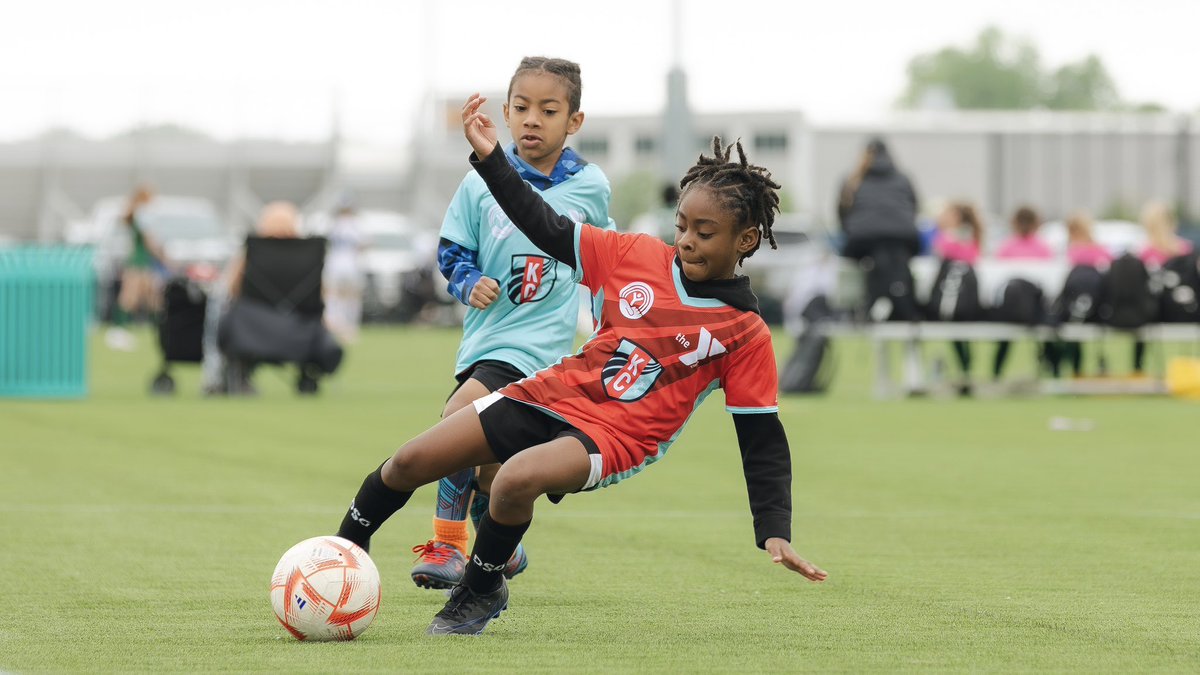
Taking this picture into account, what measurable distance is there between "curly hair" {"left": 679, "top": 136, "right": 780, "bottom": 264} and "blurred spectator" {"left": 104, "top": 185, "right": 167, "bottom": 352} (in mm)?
12746

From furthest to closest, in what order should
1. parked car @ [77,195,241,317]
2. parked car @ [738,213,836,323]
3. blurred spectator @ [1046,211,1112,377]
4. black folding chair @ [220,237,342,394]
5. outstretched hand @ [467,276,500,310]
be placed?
parked car @ [738,213,836,323], parked car @ [77,195,241,317], blurred spectator @ [1046,211,1112,377], black folding chair @ [220,237,342,394], outstretched hand @ [467,276,500,310]

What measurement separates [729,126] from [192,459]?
86.1 metres

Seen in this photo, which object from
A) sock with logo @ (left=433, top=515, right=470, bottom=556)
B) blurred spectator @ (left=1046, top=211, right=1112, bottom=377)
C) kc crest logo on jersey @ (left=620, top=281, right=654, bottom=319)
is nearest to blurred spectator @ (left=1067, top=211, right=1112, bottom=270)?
blurred spectator @ (left=1046, top=211, right=1112, bottom=377)

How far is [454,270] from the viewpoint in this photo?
6.68m

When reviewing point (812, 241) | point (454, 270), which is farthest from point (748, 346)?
point (812, 241)

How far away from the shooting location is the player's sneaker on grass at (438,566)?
6.50 m

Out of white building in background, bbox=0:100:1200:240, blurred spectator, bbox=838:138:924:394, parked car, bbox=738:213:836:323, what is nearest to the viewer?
blurred spectator, bbox=838:138:924:394

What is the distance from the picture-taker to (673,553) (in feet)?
26.1

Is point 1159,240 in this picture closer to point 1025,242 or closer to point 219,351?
point 1025,242

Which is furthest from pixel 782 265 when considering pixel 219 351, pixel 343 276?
pixel 219 351

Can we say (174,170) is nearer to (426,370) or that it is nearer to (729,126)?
(426,370)

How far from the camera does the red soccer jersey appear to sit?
563cm

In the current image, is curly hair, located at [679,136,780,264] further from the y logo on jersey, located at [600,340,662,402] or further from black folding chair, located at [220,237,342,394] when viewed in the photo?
black folding chair, located at [220,237,342,394]

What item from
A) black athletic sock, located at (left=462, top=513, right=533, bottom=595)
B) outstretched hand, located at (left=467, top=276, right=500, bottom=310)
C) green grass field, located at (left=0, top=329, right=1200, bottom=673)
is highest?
outstretched hand, located at (left=467, top=276, right=500, bottom=310)
